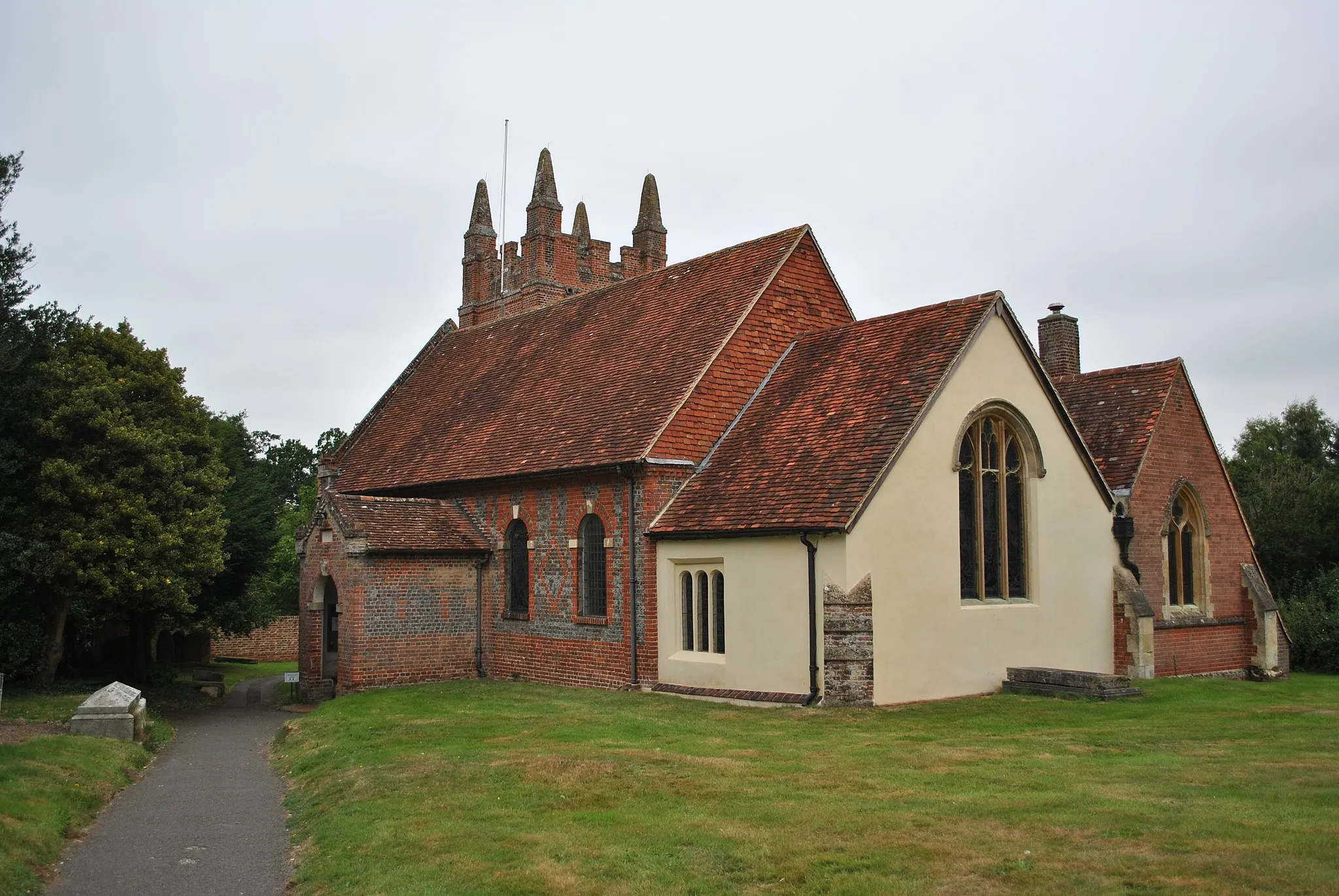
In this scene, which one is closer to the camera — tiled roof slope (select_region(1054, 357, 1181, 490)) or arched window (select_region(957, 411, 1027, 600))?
arched window (select_region(957, 411, 1027, 600))

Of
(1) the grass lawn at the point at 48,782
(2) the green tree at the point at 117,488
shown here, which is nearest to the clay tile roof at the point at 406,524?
(2) the green tree at the point at 117,488

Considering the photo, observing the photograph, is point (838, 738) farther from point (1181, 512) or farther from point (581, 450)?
point (1181, 512)

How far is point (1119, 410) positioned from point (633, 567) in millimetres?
12071

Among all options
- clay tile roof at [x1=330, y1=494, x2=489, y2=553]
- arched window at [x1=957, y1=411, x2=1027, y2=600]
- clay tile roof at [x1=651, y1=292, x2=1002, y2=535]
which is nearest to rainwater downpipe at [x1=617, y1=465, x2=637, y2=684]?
clay tile roof at [x1=651, y1=292, x2=1002, y2=535]

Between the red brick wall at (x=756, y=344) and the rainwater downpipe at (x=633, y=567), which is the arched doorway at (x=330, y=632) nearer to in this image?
the rainwater downpipe at (x=633, y=567)

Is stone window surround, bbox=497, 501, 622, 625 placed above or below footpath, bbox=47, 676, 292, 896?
above

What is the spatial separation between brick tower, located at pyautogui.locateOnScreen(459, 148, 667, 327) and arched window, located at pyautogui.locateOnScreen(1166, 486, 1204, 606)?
62.4 feet

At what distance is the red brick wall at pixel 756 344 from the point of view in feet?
72.8

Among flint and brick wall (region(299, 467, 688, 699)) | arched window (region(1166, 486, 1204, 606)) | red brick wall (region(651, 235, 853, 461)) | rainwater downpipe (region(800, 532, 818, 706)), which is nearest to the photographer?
rainwater downpipe (region(800, 532, 818, 706))

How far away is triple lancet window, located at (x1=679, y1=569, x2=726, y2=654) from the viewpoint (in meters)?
20.2

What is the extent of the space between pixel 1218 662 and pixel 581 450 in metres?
14.8

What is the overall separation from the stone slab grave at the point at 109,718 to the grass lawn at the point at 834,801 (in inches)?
101

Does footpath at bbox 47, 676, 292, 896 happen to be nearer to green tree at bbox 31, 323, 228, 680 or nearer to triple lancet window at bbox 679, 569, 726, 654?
green tree at bbox 31, 323, 228, 680

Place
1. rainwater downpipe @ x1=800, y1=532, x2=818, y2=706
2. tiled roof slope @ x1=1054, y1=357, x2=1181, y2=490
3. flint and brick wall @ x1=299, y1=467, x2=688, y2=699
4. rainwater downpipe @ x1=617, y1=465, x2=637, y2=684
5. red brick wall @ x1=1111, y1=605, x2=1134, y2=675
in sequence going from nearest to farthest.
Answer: rainwater downpipe @ x1=800, y1=532, x2=818, y2=706 < rainwater downpipe @ x1=617, y1=465, x2=637, y2=684 < flint and brick wall @ x1=299, y1=467, x2=688, y2=699 < red brick wall @ x1=1111, y1=605, x2=1134, y2=675 < tiled roof slope @ x1=1054, y1=357, x2=1181, y2=490
